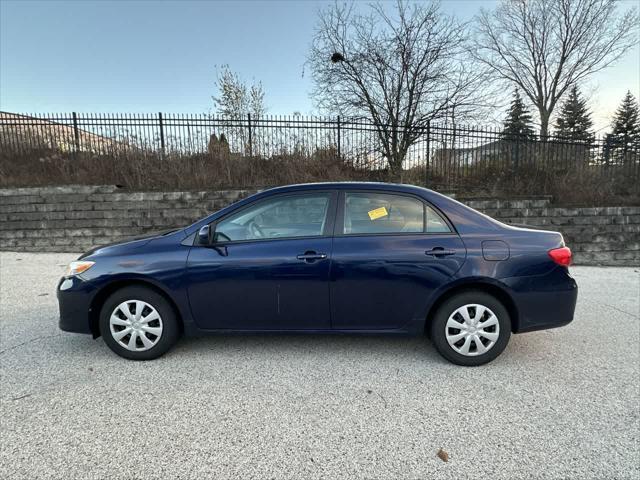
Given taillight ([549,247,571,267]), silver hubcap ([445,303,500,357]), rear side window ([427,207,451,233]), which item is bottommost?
silver hubcap ([445,303,500,357])

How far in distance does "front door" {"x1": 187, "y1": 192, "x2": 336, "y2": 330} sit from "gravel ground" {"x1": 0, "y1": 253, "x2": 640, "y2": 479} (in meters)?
0.39

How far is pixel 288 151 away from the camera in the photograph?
9.46 metres

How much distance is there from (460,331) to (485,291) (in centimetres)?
41

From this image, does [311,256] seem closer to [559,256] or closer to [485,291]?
[485,291]

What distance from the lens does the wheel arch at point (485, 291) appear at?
294cm

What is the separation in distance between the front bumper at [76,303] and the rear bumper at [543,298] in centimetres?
357

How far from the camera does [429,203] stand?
3102 millimetres

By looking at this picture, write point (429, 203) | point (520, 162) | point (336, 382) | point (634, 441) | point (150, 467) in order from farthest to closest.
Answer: point (520, 162), point (429, 203), point (336, 382), point (634, 441), point (150, 467)

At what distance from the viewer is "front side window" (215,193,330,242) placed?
3.07 meters

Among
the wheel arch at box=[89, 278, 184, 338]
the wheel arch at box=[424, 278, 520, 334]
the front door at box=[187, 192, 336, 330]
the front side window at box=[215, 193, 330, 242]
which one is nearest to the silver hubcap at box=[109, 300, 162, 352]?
the wheel arch at box=[89, 278, 184, 338]

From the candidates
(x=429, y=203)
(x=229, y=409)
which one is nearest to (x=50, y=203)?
(x=229, y=409)

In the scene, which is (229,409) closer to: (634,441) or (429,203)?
(429,203)

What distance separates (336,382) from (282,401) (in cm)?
47

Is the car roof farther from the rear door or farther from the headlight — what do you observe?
the headlight
